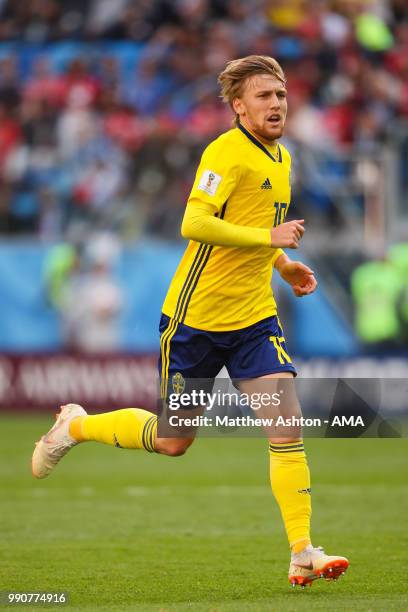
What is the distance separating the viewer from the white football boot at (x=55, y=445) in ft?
21.5

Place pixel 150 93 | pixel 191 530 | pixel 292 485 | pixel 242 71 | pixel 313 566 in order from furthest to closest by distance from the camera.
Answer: pixel 150 93 → pixel 191 530 → pixel 242 71 → pixel 292 485 → pixel 313 566

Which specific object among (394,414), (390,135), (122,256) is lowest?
(394,414)

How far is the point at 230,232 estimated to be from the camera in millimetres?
5746

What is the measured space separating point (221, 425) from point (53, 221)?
8.95m

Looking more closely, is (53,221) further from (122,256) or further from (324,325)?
(324,325)

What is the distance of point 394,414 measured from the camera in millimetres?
14734

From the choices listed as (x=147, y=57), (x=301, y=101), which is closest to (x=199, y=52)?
(x=147, y=57)

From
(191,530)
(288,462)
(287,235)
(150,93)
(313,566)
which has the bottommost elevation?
(191,530)

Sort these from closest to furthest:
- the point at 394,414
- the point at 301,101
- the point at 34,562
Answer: the point at 34,562
the point at 394,414
the point at 301,101

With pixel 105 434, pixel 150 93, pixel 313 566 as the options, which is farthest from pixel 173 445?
pixel 150 93

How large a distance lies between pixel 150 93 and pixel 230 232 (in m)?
12.5

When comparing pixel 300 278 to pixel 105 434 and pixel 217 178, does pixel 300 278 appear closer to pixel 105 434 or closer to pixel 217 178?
pixel 217 178

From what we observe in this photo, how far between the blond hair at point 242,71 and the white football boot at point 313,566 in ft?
7.20

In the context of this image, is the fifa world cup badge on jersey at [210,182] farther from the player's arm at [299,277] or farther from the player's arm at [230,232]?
the player's arm at [299,277]
